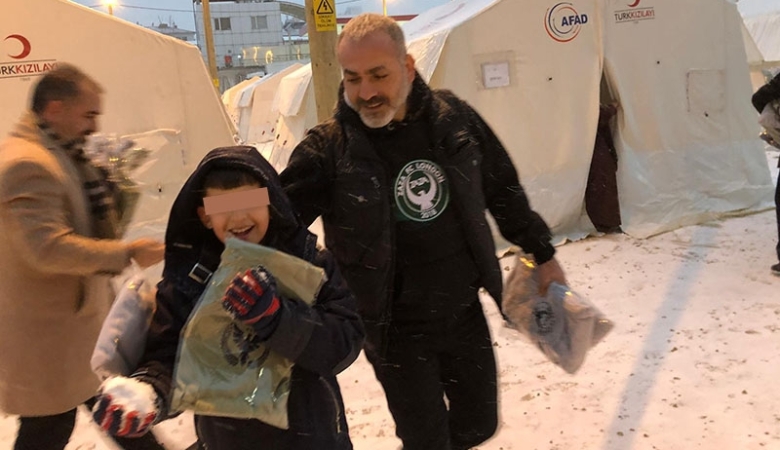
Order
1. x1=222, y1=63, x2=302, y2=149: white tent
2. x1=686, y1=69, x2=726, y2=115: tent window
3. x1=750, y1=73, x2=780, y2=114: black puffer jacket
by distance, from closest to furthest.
→ x1=750, y1=73, x2=780, y2=114: black puffer jacket, x1=686, y1=69, x2=726, y2=115: tent window, x1=222, y1=63, x2=302, y2=149: white tent

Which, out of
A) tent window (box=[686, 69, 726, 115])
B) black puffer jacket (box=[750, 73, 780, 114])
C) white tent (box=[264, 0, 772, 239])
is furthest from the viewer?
tent window (box=[686, 69, 726, 115])

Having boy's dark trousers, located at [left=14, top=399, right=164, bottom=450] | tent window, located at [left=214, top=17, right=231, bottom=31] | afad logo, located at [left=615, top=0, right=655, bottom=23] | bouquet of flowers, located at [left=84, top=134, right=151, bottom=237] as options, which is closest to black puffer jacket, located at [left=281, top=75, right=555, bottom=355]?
bouquet of flowers, located at [left=84, top=134, right=151, bottom=237]

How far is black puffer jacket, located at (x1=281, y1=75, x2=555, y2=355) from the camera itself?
187 cm

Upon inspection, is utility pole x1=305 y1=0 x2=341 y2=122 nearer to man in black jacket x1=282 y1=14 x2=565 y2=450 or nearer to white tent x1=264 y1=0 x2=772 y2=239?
white tent x1=264 y1=0 x2=772 y2=239

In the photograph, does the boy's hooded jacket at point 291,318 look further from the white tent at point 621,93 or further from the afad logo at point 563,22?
the afad logo at point 563,22

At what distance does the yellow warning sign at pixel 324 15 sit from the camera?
4480mm

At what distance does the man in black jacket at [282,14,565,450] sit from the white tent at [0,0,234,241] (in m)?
3.43

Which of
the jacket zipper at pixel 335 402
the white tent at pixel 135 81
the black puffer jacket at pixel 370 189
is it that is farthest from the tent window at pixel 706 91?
the jacket zipper at pixel 335 402

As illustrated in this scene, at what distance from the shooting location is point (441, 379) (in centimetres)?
214

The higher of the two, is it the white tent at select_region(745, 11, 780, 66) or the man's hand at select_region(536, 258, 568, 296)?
the white tent at select_region(745, 11, 780, 66)

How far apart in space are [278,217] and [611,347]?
3055mm

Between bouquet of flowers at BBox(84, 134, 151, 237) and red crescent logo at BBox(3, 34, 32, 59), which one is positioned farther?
red crescent logo at BBox(3, 34, 32, 59)

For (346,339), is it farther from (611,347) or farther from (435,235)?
(611,347)

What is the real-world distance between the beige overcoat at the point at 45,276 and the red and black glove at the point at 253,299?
2.98 feet
